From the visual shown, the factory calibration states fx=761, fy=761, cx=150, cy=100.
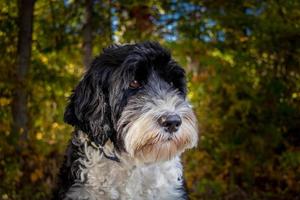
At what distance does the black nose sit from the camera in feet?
14.4

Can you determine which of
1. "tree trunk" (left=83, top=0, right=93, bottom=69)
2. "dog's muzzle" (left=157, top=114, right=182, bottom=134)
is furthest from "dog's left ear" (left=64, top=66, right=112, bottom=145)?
"tree trunk" (left=83, top=0, right=93, bottom=69)

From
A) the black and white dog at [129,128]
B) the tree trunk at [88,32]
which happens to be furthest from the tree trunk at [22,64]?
the black and white dog at [129,128]

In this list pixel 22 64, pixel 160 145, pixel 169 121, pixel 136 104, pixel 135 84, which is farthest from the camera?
pixel 22 64

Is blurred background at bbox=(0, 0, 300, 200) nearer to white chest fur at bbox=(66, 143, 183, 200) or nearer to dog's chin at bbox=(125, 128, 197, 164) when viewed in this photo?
white chest fur at bbox=(66, 143, 183, 200)

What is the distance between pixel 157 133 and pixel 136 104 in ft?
0.91

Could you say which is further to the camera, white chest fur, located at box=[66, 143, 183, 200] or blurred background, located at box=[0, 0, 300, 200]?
blurred background, located at box=[0, 0, 300, 200]

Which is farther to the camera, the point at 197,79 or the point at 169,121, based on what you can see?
the point at 197,79

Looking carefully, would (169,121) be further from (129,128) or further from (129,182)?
(129,182)

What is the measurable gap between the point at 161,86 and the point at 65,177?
0.93 m

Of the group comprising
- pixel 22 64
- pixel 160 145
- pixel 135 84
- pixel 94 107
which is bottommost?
pixel 22 64

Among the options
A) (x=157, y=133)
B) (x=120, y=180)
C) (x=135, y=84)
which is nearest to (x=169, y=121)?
(x=157, y=133)

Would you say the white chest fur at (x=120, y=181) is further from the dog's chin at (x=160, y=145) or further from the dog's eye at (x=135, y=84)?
the dog's eye at (x=135, y=84)

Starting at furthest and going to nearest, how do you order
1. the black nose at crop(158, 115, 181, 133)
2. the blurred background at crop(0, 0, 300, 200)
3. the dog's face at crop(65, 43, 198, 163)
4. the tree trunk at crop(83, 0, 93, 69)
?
the tree trunk at crop(83, 0, 93, 69) → the blurred background at crop(0, 0, 300, 200) → the dog's face at crop(65, 43, 198, 163) → the black nose at crop(158, 115, 181, 133)

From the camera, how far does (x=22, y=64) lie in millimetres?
7684
